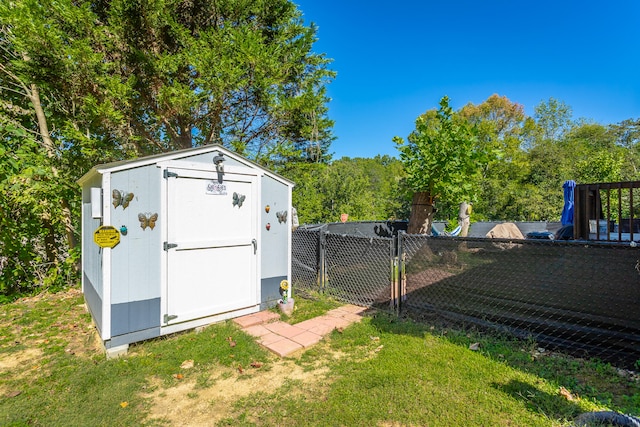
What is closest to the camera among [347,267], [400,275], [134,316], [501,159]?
[134,316]

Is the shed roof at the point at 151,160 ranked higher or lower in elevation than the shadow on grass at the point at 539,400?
higher

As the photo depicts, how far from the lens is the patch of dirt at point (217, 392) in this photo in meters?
2.26

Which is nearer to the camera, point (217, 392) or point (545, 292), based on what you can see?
point (217, 392)

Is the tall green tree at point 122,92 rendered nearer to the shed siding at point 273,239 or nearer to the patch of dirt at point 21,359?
the patch of dirt at point 21,359

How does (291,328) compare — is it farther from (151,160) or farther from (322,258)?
(151,160)

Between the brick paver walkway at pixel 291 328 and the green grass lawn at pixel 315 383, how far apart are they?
14cm

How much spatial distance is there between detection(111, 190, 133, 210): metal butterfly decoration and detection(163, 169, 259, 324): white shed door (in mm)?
391

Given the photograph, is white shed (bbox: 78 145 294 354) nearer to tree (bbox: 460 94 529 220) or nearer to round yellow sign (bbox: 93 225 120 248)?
round yellow sign (bbox: 93 225 120 248)

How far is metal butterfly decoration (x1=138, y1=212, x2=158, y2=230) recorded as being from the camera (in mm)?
3373

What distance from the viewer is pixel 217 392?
2561 millimetres

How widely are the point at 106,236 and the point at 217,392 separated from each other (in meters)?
1.90

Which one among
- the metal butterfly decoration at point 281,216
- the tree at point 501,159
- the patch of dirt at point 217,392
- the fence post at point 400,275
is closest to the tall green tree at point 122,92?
the metal butterfly decoration at point 281,216

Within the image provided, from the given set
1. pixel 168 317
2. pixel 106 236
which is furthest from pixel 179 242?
pixel 168 317

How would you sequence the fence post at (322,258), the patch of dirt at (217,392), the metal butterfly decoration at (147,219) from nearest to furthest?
the patch of dirt at (217,392) → the metal butterfly decoration at (147,219) → the fence post at (322,258)
